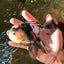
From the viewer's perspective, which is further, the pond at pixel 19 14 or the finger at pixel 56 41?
the pond at pixel 19 14

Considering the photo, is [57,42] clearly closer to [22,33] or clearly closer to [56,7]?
[22,33]

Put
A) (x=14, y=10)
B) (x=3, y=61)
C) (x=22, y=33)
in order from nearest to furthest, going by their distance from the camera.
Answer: (x=22, y=33), (x=3, y=61), (x=14, y=10)

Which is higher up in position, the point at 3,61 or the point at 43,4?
the point at 43,4

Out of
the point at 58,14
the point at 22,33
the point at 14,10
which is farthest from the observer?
the point at 14,10

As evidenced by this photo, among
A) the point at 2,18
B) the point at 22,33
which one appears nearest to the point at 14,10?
the point at 2,18

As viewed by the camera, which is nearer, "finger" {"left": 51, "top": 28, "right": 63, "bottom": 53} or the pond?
"finger" {"left": 51, "top": 28, "right": 63, "bottom": 53}

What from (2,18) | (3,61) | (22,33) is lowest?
(3,61)

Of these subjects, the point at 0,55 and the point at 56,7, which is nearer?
the point at 0,55

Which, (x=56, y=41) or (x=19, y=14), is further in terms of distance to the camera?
(x=19, y=14)
